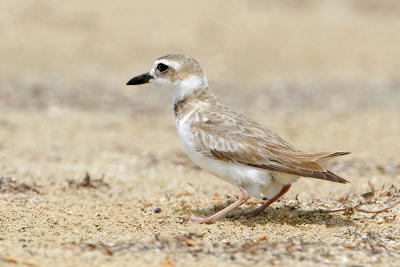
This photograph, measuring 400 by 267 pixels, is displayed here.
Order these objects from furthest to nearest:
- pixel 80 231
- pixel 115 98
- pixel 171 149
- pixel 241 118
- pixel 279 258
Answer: pixel 115 98 < pixel 171 149 < pixel 241 118 < pixel 80 231 < pixel 279 258

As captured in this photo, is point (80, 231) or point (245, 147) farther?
point (245, 147)

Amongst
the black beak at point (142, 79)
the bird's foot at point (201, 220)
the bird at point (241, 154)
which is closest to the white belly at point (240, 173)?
the bird at point (241, 154)

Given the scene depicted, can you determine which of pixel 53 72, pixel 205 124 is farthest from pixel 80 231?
pixel 53 72

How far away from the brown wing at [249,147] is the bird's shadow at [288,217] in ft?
1.94

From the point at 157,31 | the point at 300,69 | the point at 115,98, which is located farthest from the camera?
the point at 157,31

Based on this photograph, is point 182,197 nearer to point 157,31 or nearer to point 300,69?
point 300,69

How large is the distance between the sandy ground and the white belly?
13.3 inches

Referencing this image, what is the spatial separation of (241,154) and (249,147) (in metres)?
0.10

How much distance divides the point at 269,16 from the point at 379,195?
53.3 feet

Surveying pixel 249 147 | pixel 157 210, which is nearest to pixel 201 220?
pixel 157 210

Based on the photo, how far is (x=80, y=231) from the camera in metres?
5.09

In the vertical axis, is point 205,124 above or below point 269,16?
below

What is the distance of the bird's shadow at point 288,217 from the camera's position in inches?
221

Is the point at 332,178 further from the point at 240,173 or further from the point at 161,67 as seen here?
the point at 161,67
